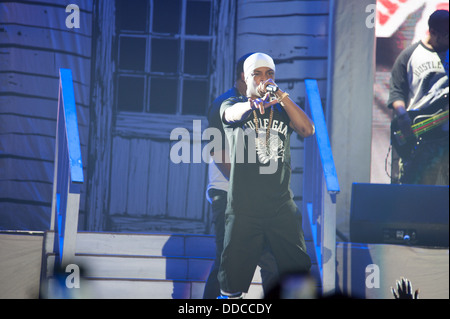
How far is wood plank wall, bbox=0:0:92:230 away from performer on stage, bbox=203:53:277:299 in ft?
8.43

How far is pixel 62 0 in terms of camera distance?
6223 millimetres

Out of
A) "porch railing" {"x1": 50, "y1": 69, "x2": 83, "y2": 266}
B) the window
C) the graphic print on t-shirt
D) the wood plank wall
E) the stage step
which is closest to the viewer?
the graphic print on t-shirt

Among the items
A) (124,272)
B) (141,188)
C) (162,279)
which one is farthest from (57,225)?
(141,188)

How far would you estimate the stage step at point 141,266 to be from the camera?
4.44 metres

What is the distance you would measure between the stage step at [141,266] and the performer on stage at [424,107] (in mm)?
1542

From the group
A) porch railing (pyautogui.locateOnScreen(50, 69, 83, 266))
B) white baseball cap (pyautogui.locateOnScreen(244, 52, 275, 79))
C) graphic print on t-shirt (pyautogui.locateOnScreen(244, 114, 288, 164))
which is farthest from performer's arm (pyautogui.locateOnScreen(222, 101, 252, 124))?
porch railing (pyautogui.locateOnScreen(50, 69, 83, 266))

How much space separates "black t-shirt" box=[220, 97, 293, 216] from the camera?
3539 millimetres

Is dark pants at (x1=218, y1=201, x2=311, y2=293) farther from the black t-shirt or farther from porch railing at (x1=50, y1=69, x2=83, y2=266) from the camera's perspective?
porch railing at (x1=50, y1=69, x2=83, y2=266)

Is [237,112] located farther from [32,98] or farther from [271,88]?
[32,98]

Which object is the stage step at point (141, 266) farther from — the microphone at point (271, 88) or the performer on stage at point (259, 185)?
the microphone at point (271, 88)

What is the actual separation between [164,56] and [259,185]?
3.28m

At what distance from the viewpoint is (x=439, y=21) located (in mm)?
4871

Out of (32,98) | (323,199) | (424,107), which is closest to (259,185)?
(323,199)
